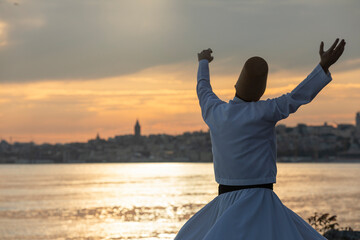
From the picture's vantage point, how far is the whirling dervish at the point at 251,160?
8.97 ft

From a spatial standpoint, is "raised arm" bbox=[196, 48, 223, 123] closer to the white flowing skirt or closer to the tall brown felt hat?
the tall brown felt hat

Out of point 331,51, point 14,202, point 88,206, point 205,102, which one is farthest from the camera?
point 14,202

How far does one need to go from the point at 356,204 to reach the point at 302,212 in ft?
39.7

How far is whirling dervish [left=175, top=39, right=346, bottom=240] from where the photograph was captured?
273cm

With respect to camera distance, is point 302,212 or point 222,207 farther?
point 302,212

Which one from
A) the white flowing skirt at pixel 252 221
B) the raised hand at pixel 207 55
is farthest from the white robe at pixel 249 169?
Answer: the raised hand at pixel 207 55

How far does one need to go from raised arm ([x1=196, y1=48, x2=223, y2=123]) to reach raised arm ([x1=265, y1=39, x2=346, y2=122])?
425 mm

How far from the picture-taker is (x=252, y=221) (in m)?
2.79

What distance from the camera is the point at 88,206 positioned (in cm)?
6341

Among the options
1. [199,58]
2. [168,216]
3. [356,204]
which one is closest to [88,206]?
[168,216]

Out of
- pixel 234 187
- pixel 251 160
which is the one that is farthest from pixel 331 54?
pixel 234 187

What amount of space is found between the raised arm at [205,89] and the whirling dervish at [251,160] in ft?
0.08

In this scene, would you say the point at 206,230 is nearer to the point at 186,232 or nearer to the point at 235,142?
the point at 186,232

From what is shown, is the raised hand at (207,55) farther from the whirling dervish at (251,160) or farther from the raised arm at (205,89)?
the whirling dervish at (251,160)
